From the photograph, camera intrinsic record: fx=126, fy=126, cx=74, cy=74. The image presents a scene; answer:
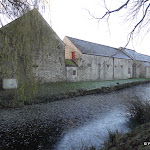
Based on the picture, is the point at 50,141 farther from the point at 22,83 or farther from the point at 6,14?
the point at 6,14

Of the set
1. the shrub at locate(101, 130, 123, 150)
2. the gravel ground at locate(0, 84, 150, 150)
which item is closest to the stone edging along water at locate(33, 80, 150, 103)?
the gravel ground at locate(0, 84, 150, 150)

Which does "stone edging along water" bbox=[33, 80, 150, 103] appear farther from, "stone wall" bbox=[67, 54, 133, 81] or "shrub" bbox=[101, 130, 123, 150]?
"shrub" bbox=[101, 130, 123, 150]

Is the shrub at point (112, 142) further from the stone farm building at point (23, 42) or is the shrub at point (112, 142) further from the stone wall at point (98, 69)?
the stone wall at point (98, 69)

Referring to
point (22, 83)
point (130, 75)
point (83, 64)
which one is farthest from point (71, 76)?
point (130, 75)

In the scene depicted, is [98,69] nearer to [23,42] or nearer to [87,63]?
[87,63]

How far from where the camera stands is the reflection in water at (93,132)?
3361 millimetres

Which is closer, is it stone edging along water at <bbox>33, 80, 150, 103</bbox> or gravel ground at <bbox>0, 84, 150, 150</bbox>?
gravel ground at <bbox>0, 84, 150, 150</bbox>

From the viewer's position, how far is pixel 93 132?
4016 millimetres

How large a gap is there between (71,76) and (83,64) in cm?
251

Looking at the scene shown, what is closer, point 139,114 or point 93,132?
point 93,132

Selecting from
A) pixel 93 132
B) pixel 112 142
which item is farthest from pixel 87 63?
pixel 112 142

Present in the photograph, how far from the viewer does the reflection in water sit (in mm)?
3361

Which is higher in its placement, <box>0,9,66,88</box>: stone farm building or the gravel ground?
<box>0,9,66,88</box>: stone farm building

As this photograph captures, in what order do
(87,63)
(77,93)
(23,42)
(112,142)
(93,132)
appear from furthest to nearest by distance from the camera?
(87,63) < (77,93) < (93,132) < (112,142) < (23,42)
